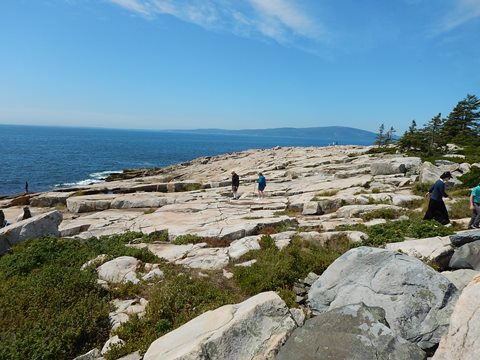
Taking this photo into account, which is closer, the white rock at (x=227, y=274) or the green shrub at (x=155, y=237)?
the white rock at (x=227, y=274)

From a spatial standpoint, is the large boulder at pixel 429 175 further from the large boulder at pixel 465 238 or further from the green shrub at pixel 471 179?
the large boulder at pixel 465 238

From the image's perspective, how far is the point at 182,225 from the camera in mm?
19766

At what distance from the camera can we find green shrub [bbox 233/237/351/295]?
1053 centimetres

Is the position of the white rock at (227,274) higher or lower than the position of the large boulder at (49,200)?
higher

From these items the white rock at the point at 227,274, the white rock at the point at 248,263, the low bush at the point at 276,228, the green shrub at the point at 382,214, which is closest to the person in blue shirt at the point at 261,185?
the low bush at the point at 276,228

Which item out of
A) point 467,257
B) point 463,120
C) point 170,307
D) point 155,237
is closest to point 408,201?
point 467,257

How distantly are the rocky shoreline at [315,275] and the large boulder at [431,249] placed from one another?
3cm

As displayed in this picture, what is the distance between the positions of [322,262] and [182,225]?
10.2 metres

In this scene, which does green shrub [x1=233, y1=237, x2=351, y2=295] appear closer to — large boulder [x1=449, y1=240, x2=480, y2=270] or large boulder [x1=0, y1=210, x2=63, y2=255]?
large boulder [x1=449, y1=240, x2=480, y2=270]

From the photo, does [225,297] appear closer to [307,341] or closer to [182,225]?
[307,341]

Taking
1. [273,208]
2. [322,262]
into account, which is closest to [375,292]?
[322,262]

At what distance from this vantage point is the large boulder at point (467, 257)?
1016 centimetres

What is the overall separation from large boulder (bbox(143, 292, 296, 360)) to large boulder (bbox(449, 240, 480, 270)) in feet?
21.7

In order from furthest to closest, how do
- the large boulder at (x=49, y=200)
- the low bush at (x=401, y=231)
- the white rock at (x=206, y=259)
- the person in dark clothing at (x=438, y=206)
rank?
the large boulder at (x=49, y=200)
the person in dark clothing at (x=438, y=206)
the low bush at (x=401, y=231)
the white rock at (x=206, y=259)
